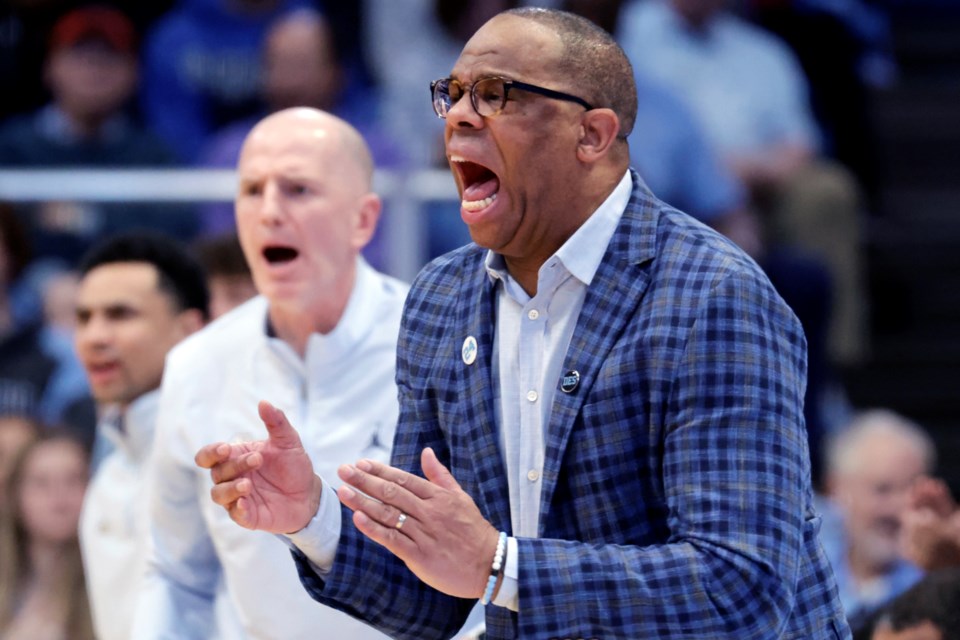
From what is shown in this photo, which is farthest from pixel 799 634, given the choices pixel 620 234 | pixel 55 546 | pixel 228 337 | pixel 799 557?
pixel 55 546

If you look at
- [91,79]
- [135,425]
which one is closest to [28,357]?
[91,79]

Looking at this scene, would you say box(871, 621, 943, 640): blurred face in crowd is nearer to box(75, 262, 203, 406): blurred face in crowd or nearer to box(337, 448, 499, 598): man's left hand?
box(337, 448, 499, 598): man's left hand

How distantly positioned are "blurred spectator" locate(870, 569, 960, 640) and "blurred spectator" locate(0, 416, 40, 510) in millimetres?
3150

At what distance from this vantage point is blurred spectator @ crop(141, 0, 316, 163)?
26.2ft

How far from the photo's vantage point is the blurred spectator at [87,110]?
7599 mm

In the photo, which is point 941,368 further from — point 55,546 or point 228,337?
point 228,337

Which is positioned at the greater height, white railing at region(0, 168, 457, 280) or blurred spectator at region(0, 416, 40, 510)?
white railing at region(0, 168, 457, 280)

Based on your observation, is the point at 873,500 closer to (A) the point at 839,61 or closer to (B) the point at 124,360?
(B) the point at 124,360

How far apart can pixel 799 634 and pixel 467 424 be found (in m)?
0.64

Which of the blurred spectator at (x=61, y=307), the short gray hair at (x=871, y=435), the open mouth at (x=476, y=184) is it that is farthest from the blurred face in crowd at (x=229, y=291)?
the open mouth at (x=476, y=184)

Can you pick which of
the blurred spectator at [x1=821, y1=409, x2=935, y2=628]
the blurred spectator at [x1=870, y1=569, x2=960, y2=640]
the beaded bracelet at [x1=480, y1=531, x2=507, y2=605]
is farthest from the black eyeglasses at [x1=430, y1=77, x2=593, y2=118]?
the blurred spectator at [x1=821, y1=409, x2=935, y2=628]

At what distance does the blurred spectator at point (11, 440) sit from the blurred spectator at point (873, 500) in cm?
290

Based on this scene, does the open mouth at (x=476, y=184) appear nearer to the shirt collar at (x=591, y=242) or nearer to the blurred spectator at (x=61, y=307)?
the shirt collar at (x=591, y=242)

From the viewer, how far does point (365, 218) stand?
14.1 feet
